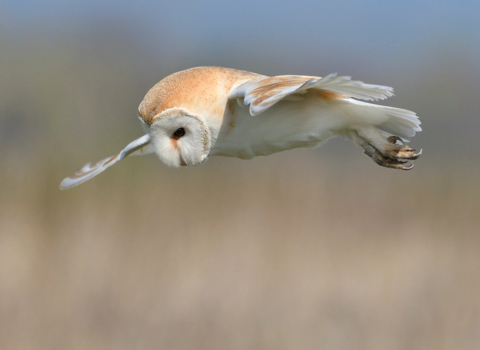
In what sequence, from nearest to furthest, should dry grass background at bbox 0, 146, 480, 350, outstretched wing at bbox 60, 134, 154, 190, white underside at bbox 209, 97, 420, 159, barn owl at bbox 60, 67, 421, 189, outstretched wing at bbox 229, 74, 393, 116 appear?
outstretched wing at bbox 229, 74, 393, 116, barn owl at bbox 60, 67, 421, 189, white underside at bbox 209, 97, 420, 159, outstretched wing at bbox 60, 134, 154, 190, dry grass background at bbox 0, 146, 480, 350

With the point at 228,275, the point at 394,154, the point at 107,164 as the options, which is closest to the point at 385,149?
the point at 394,154

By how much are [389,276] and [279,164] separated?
1.51m

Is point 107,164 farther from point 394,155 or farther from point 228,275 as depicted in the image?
point 228,275

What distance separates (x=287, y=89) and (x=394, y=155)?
22.7 inches

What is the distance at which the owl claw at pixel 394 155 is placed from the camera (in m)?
2.06

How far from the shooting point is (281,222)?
4.69m

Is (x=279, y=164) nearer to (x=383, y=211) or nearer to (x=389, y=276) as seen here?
(x=383, y=211)

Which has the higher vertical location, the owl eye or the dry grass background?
the owl eye

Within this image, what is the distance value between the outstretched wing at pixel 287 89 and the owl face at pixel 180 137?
15 cm

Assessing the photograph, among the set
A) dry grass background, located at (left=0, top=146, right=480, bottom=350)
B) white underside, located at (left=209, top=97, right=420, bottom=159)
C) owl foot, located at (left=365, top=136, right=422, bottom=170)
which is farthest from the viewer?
dry grass background, located at (left=0, top=146, right=480, bottom=350)

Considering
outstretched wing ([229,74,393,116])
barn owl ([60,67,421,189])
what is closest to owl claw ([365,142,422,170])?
barn owl ([60,67,421,189])

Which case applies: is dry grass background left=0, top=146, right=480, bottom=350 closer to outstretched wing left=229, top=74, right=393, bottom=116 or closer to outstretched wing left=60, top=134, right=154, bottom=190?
outstretched wing left=60, top=134, right=154, bottom=190

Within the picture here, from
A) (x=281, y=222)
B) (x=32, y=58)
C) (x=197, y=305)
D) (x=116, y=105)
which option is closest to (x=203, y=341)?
(x=197, y=305)

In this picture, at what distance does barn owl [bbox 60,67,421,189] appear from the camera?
184 cm
